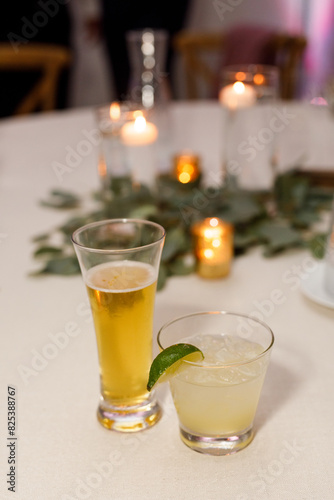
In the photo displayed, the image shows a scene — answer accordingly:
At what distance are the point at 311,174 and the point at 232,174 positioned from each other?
0.20 metres

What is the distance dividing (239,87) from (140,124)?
0.74ft

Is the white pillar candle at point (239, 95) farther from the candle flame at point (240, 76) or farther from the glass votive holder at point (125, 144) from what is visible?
the glass votive holder at point (125, 144)

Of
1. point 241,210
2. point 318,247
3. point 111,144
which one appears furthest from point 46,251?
point 318,247

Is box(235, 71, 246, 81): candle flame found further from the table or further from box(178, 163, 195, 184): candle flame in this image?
the table

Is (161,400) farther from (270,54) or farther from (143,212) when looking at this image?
(270,54)

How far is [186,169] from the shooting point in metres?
1.37

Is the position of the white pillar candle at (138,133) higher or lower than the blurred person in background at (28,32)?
higher

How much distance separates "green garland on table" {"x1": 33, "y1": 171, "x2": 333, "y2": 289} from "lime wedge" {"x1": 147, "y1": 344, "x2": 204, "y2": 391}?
1.26 ft

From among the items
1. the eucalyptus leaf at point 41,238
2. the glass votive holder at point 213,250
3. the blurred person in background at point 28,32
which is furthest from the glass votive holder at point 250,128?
the blurred person in background at point 28,32

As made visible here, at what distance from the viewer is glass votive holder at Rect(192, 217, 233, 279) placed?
0.97 meters

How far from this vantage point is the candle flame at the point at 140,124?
47.0 inches

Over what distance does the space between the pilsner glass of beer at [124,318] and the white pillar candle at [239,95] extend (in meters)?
0.68

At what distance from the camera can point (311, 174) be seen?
4.40ft

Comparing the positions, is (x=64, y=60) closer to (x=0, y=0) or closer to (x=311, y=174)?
(x=0, y=0)
